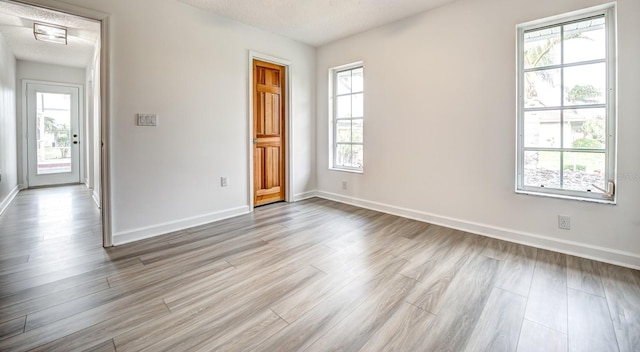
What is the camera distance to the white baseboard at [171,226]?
288 centimetres

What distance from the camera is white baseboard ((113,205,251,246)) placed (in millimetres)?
2883

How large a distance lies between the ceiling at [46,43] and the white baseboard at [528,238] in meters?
3.97

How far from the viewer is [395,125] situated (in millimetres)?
3850

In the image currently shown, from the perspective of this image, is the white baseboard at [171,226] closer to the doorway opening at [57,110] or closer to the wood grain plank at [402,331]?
the doorway opening at [57,110]

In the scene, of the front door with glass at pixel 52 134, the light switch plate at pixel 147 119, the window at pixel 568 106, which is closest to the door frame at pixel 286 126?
the light switch plate at pixel 147 119

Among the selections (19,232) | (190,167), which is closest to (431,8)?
(190,167)

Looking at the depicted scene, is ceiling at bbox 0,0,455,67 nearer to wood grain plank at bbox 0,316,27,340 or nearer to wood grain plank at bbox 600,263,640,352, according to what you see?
wood grain plank at bbox 0,316,27,340

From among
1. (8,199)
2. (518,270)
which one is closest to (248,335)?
(518,270)

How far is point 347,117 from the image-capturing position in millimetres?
4582

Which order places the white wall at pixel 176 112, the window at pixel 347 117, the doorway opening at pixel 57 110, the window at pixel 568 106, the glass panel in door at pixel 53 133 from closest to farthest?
1. the window at pixel 568 106
2. the white wall at pixel 176 112
3. the window at pixel 347 117
4. the doorway opening at pixel 57 110
5. the glass panel in door at pixel 53 133

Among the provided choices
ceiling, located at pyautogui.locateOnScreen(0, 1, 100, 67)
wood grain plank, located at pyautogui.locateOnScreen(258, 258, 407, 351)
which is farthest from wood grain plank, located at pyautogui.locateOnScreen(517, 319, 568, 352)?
ceiling, located at pyautogui.locateOnScreen(0, 1, 100, 67)

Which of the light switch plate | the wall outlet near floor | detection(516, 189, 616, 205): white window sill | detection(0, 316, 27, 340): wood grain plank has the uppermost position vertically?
the light switch plate

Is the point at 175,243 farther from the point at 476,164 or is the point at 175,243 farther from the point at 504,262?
the point at 476,164

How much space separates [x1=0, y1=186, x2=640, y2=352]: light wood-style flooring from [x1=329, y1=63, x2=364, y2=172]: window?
168 centimetres
